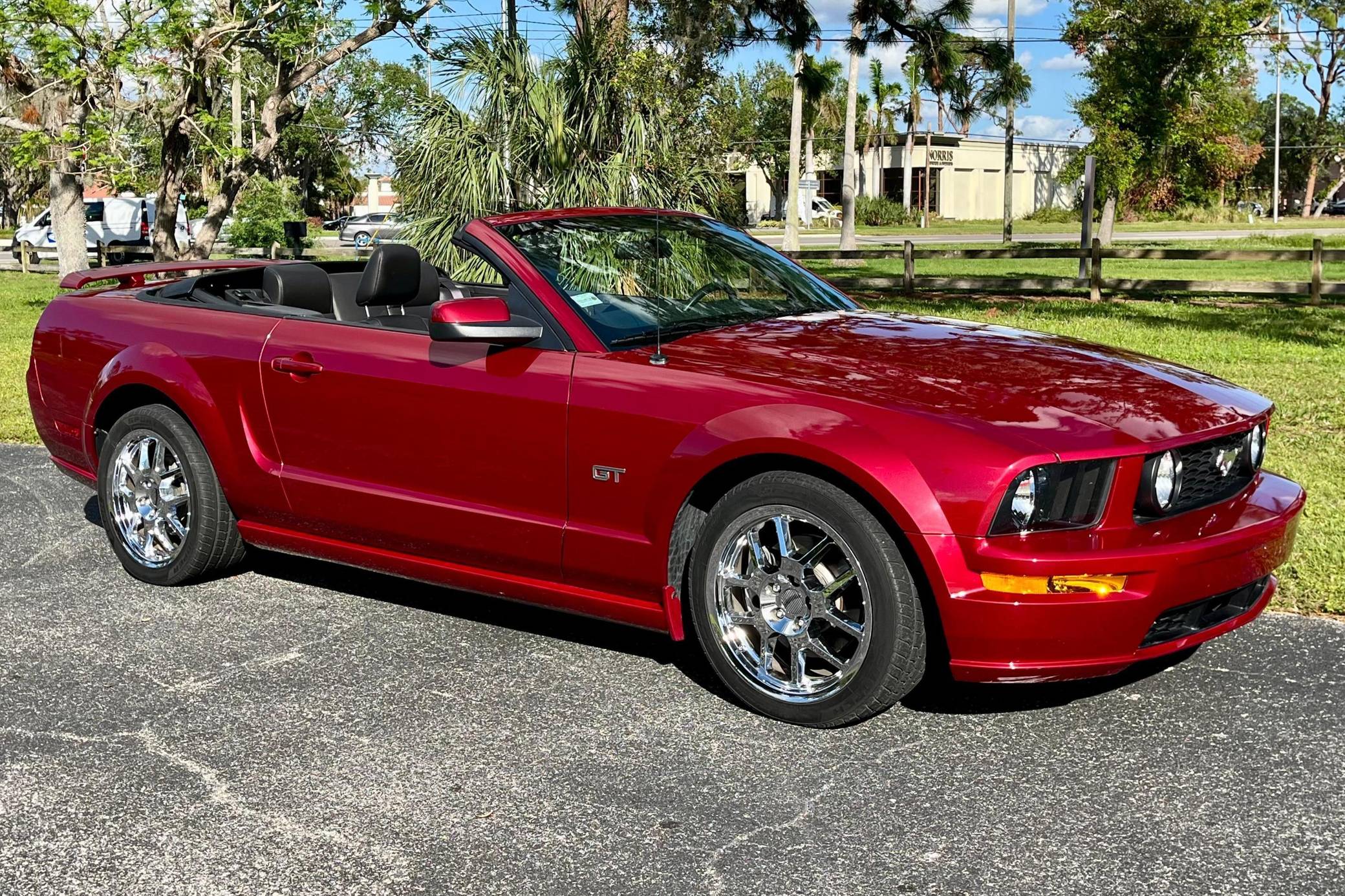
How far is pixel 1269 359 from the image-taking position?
12289 mm

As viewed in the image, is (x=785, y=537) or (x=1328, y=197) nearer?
(x=785, y=537)

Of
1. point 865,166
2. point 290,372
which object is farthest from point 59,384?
point 865,166

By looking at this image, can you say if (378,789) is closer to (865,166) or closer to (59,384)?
(59,384)

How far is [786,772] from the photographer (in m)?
3.90

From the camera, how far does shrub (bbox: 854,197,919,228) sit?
216 ft

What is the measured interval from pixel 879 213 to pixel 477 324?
63.1m

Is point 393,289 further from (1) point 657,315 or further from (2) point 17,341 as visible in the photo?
(2) point 17,341

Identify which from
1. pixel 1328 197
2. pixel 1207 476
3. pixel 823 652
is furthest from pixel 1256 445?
pixel 1328 197

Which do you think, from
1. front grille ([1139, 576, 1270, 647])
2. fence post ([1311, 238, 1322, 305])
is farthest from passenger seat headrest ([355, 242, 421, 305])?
fence post ([1311, 238, 1322, 305])

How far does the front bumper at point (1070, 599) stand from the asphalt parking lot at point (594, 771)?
0.98ft

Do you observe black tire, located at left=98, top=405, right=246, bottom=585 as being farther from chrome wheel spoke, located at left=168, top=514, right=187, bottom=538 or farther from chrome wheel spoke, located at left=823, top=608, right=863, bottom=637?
chrome wheel spoke, located at left=823, top=608, right=863, bottom=637

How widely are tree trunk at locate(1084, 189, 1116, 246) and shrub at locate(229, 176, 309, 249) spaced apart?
66.1ft

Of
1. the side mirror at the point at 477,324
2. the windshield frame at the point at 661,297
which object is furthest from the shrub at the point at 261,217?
the side mirror at the point at 477,324

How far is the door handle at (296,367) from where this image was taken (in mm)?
5164
